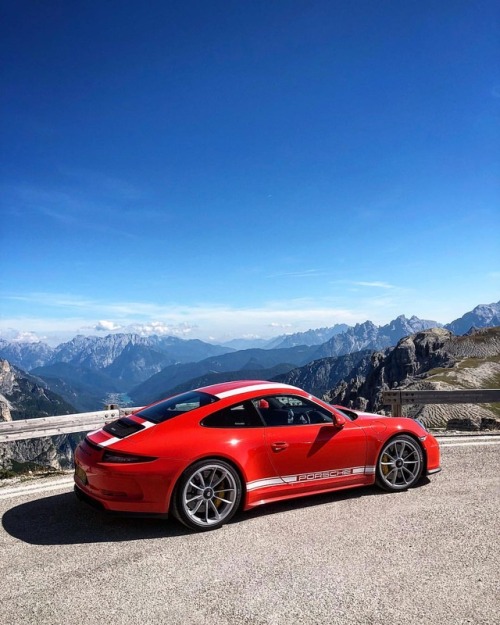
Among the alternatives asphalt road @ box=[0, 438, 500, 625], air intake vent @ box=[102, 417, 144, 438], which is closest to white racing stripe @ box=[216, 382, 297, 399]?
air intake vent @ box=[102, 417, 144, 438]

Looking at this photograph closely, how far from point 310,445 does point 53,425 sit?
546cm

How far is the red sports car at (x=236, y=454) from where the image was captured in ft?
15.9

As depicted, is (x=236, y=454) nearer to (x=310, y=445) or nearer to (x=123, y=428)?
(x=310, y=445)

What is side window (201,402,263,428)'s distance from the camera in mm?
5397

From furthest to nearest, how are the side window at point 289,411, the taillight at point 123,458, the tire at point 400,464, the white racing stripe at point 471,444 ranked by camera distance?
the white racing stripe at point 471,444 < the tire at point 400,464 < the side window at point 289,411 < the taillight at point 123,458

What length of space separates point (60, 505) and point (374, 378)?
14455 cm

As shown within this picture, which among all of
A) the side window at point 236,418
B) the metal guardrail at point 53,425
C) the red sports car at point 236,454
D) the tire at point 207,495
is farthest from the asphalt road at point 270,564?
the metal guardrail at point 53,425

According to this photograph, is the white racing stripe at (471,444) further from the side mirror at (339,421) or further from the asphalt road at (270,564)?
the side mirror at (339,421)

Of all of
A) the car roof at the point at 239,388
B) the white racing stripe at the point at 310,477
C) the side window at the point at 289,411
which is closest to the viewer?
the white racing stripe at the point at 310,477

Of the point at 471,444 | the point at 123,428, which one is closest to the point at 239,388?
the point at 123,428

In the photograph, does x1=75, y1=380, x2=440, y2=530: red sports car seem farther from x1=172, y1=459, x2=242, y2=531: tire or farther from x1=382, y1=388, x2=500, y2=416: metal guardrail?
x1=382, y1=388, x2=500, y2=416: metal guardrail

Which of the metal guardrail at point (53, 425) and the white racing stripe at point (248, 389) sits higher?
the white racing stripe at point (248, 389)

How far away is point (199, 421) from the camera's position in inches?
210

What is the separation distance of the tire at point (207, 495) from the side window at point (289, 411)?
868 millimetres
